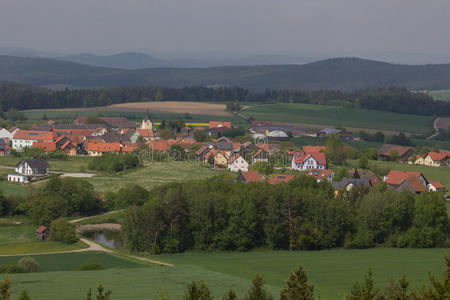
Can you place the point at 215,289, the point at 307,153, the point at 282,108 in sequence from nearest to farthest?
1. the point at 215,289
2. the point at 307,153
3. the point at 282,108

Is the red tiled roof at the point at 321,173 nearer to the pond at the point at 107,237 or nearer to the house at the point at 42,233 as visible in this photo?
the pond at the point at 107,237

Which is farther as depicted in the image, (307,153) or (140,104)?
(140,104)

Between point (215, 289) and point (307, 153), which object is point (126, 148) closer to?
point (307, 153)

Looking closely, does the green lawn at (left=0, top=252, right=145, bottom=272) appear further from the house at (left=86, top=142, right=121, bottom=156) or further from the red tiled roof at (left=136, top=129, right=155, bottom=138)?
the red tiled roof at (left=136, top=129, right=155, bottom=138)

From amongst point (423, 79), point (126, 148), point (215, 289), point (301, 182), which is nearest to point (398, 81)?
point (423, 79)

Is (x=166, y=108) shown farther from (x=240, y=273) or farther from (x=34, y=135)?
(x=240, y=273)

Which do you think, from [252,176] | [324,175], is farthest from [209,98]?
[252,176]
